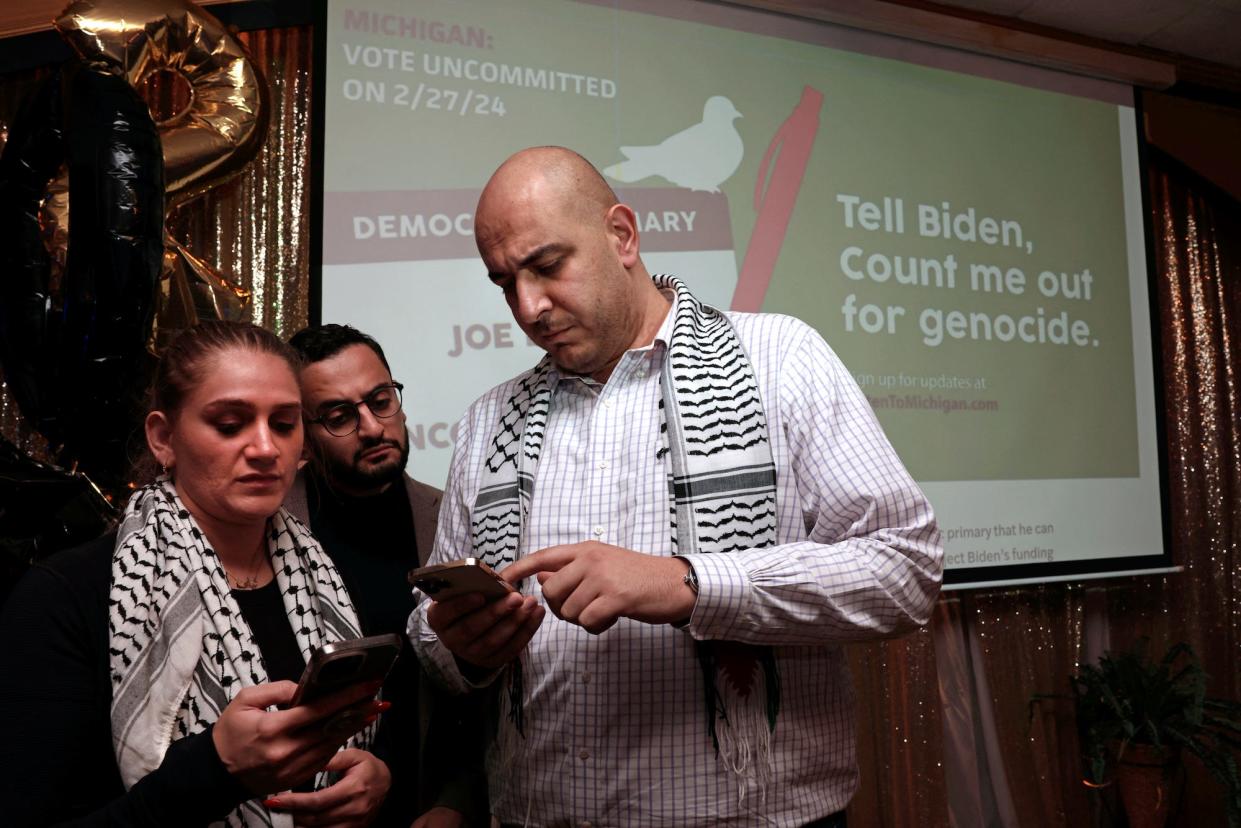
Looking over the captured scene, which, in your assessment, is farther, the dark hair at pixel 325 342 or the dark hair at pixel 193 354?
the dark hair at pixel 325 342

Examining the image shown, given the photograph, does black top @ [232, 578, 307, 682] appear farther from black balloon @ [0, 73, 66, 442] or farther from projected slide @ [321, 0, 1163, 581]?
projected slide @ [321, 0, 1163, 581]

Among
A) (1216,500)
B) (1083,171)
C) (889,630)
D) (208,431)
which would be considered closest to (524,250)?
(208,431)

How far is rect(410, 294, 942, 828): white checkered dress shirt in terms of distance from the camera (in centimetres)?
129

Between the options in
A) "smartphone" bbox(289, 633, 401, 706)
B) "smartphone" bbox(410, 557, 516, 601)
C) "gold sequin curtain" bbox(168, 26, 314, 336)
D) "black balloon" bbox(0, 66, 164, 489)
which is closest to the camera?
"smartphone" bbox(289, 633, 401, 706)

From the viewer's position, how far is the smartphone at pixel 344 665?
1015 mm

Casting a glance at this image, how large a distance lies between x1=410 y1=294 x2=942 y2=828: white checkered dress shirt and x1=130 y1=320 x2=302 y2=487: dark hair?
0.46 metres

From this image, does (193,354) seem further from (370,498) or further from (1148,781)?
(1148,781)

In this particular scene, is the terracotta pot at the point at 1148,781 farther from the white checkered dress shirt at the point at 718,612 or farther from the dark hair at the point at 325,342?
the dark hair at the point at 325,342

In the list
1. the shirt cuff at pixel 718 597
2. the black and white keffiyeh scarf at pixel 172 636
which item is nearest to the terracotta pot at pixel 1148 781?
the shirt cuff at pixel 718 597

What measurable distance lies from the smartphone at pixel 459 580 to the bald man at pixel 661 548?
1.1 inches

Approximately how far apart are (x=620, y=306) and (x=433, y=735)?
833 mm

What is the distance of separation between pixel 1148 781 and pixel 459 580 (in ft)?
10.9

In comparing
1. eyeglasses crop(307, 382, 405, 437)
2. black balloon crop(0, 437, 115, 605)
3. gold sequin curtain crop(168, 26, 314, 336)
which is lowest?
black balloon crop(0, 437, 115, 605)

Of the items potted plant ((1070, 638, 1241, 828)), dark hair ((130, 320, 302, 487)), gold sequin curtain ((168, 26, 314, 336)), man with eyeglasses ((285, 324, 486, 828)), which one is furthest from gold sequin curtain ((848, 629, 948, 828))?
dark hair ((130, 320, 302, 487))
